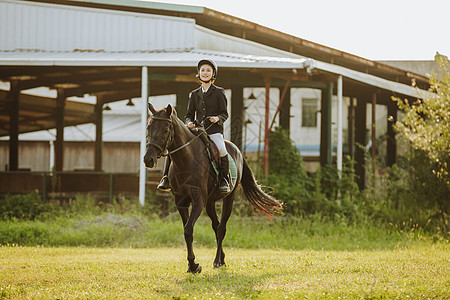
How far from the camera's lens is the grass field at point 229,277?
6.48 m

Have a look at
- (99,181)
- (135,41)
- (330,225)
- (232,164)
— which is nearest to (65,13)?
(135,41)

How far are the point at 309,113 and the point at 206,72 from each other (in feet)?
88.9

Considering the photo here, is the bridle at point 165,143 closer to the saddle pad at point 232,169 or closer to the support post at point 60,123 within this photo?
the saddle pad at point 232,169

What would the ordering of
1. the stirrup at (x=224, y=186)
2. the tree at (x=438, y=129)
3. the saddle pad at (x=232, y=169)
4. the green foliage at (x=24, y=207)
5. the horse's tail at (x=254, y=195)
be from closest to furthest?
the stirrup at (x=224, y=186)
the saddle pad at (x=232, y=169)
the horse's tail at (x=254, y=195)
the tree at (x=438, y=129)
the green foliage at (x=24, y=207)

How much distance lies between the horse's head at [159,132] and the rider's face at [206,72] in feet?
3.82

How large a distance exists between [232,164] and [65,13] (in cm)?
1234

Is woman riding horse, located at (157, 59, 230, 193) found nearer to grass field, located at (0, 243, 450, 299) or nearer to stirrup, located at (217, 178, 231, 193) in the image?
stirrup, located at (217, 178, 231, 193)

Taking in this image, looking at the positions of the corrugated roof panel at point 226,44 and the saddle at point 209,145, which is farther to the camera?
the corrugated roof panel at point 226,44

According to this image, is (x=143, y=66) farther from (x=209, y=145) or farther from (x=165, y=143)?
(x=165, y=143)

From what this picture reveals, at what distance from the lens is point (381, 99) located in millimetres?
23906

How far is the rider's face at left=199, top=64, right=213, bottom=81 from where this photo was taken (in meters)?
8.23

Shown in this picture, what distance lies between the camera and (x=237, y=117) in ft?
58.2

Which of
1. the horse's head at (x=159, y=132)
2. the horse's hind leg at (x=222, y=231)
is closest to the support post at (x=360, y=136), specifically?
the horse's hind leg at (x=222, y=231)

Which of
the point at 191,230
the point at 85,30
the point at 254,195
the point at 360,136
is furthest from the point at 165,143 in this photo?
the point at 360,136
